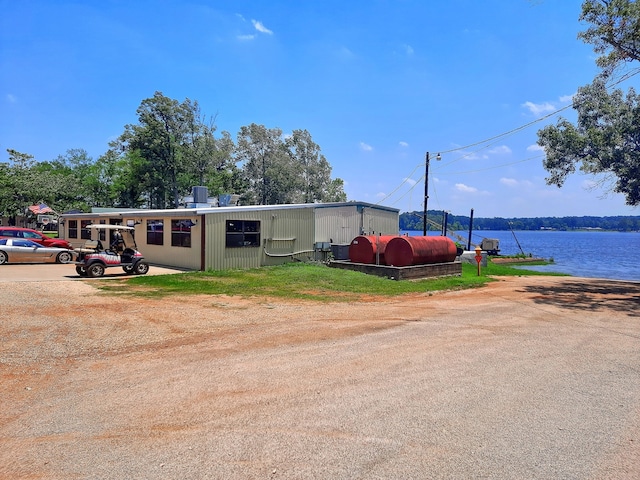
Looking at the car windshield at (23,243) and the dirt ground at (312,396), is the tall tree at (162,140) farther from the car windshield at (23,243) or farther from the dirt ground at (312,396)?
the dirt ground at (312,396)

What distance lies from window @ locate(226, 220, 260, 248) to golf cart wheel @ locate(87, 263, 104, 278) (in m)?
5.03

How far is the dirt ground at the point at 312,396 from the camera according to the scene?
12.5 ft

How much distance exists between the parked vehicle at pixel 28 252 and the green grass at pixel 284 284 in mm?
8662

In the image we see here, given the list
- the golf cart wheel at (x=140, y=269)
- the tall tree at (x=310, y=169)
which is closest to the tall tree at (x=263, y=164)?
the tall tree at (x=310, y=169)

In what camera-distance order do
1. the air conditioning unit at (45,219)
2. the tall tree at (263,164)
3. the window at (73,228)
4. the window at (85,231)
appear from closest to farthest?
1. the window at (85,231)
2. the window at (73,228)
3. the air conditioning unit at (45,219)
4. the tall tree at (263,164)

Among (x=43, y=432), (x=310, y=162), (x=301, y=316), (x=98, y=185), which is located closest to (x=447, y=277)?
(x=301, y=316)

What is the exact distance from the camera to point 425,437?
4.27m

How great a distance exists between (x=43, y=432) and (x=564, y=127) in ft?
68.0

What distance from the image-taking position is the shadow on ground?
42.0ft

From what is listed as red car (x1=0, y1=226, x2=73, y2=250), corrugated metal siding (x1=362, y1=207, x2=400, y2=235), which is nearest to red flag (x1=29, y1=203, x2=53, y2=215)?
red car (x1=0, y1=226, x2=73, y2=250)

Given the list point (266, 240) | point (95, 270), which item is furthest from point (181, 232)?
point (95, 270)

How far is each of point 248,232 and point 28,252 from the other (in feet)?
36.0

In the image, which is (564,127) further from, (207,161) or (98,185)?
(98,185)

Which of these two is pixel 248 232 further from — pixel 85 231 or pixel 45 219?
pixel 45 219
